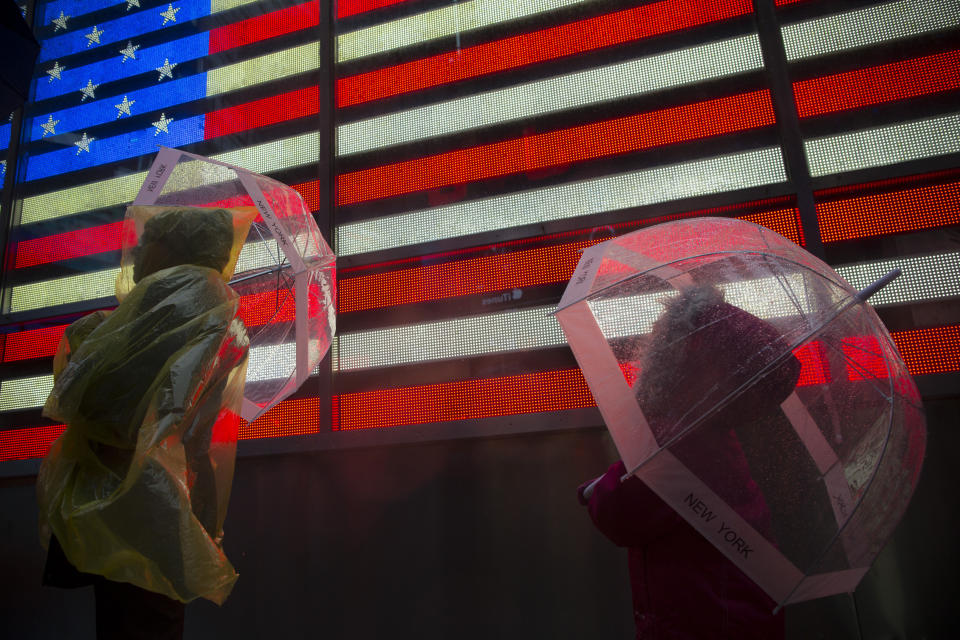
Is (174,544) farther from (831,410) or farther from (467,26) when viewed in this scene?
(467,26)

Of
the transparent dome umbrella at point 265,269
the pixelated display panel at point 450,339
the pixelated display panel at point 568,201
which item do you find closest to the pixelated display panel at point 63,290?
the pixelated display panel at point 568,201

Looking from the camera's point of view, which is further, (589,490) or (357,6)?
(357,6)

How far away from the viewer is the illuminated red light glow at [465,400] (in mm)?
3234

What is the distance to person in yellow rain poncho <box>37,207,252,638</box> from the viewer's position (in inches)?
69.5

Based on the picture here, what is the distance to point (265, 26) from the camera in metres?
4.40

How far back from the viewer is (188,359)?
185 centimetres

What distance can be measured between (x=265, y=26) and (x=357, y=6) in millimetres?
690

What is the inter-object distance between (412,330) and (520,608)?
1.51 metres

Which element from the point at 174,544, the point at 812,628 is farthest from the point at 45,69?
the point at 812,628

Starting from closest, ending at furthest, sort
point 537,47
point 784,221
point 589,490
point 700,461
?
point 700,461, point 589,490, point 784,221, point 537,47

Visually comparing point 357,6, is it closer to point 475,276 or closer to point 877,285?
point 475,276

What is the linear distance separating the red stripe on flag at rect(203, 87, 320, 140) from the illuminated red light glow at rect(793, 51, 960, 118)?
2843mm

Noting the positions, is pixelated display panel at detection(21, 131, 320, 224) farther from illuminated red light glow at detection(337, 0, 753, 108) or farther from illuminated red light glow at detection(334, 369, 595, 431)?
illuminated red light glow at detection(334, 369, 595, 431)

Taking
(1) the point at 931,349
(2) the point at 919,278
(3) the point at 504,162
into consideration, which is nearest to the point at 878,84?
(2) the point at 919,278
